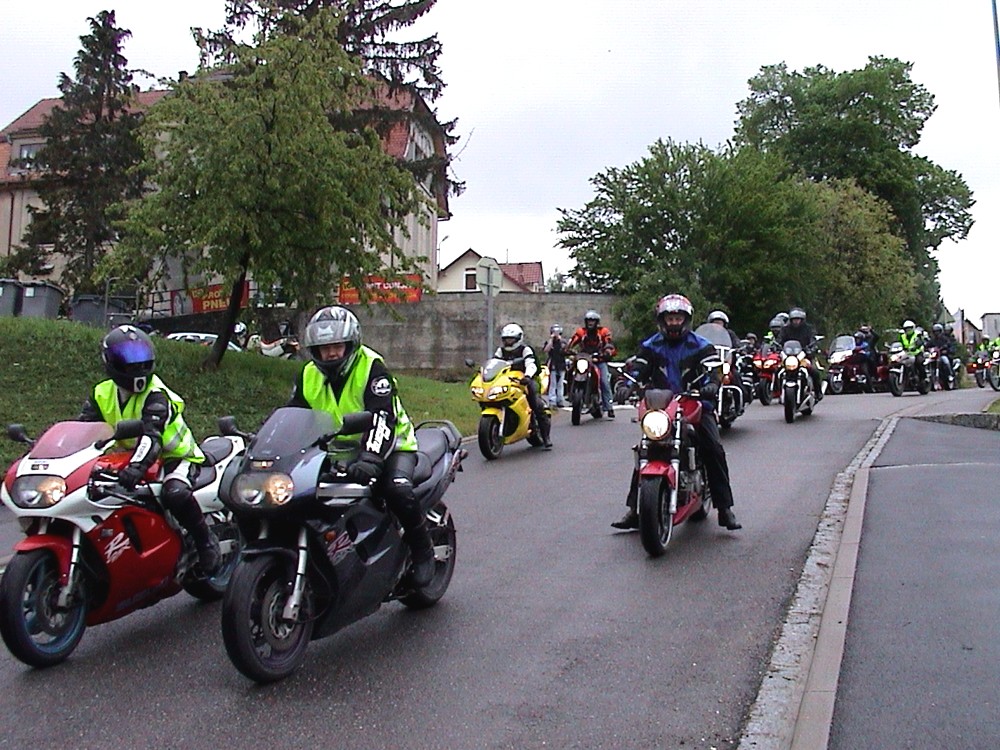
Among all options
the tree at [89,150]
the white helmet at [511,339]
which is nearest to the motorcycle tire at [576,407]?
the white helmet at [511,339]

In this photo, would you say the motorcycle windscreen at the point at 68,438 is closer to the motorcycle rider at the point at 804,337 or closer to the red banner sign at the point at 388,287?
the red banner sign at the point at 388,287

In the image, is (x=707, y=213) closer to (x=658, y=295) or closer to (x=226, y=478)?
(x=658, y=295)

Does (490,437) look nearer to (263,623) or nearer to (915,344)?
(263,623)

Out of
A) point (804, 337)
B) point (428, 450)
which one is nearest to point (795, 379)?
point (804, 337)

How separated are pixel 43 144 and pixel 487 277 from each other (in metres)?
28.3

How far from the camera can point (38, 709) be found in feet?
16.4

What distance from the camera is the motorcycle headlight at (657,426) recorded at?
25.9 feet

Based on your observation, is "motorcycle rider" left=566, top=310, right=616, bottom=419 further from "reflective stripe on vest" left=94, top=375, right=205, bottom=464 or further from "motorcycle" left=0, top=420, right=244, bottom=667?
"motorcycle" left=0, top=420, right=244, bottom=667

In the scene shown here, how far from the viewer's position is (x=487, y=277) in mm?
20703

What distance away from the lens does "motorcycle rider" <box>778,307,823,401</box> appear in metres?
18.4

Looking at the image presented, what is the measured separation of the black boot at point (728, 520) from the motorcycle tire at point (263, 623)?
4288 mm

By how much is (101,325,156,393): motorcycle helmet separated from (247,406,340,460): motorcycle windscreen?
1.15 metres

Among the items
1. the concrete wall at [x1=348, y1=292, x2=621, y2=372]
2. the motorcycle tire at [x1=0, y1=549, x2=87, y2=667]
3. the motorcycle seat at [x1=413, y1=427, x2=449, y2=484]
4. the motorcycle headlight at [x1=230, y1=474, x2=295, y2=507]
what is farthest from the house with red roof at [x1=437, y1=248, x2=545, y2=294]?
the motorcycle headlight at [x1=230, y1=474, x2=295, y2=507]

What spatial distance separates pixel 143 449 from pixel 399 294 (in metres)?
15.2
